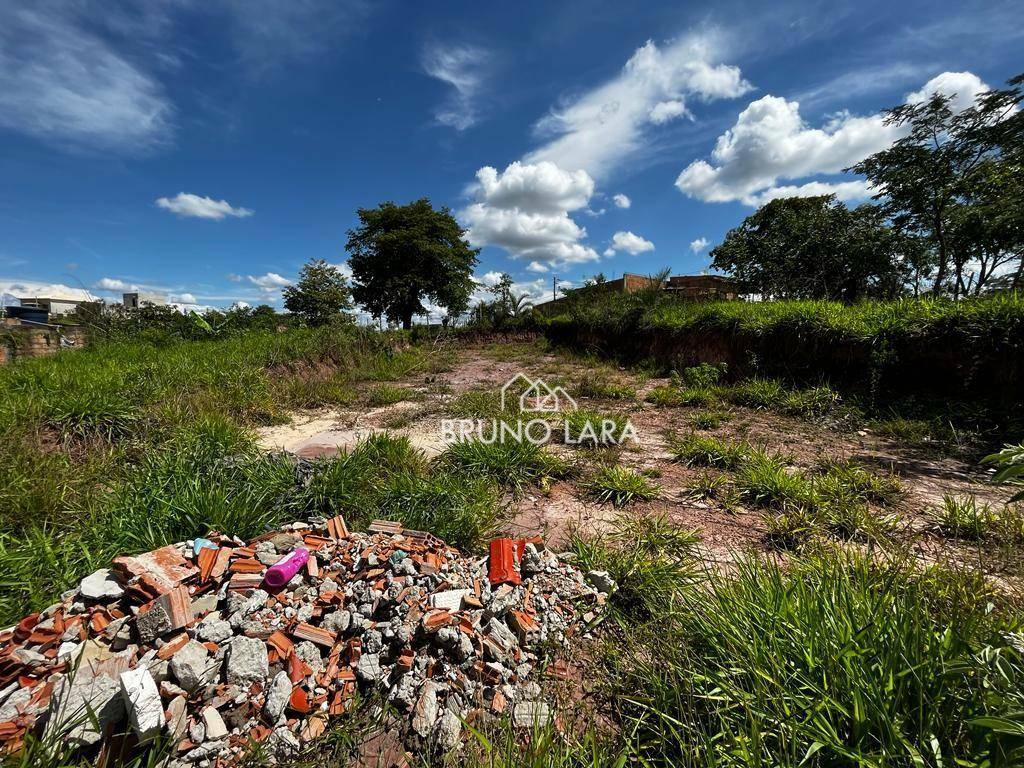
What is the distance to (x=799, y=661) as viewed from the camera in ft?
3.74

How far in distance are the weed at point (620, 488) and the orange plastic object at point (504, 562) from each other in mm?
1040

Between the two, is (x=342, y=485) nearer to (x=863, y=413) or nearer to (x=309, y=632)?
(x=309, y=632)

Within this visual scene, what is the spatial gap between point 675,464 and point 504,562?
2.23m

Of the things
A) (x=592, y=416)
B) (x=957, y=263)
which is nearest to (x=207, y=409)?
(x=592, y=416)

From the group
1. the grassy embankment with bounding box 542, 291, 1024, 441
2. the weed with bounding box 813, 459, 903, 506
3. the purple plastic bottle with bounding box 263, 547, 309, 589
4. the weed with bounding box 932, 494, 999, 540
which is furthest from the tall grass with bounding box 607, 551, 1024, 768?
the grassy embankment with bounding box 542, 291, 1024, 441

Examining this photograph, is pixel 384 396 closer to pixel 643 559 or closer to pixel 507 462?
pixel 507 462

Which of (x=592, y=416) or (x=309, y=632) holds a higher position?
(x=592, y=416)

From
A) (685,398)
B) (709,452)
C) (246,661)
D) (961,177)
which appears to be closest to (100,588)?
(246,661)

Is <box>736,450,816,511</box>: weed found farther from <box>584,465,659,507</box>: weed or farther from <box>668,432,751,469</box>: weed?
<box>584,465,659,507</box>: weed

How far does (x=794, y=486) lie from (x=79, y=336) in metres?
12.5

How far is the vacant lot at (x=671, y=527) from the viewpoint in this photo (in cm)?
101

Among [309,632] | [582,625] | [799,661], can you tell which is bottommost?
[582,625]

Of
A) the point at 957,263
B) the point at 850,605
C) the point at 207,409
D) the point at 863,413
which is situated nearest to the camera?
the point at 850,605

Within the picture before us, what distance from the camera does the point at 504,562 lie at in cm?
186
